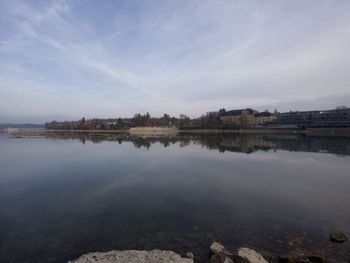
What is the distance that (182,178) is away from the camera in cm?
1612

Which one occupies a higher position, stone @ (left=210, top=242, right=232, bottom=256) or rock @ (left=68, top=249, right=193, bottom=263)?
Result: rock @ (left=68, top=249, right=193, bottom=263)

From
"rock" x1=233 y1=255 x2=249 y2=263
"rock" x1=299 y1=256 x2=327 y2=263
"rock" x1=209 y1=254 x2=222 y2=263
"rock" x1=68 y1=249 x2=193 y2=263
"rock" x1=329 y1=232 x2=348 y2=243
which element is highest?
"rock" x1=68 y1=249 x2=193 y2=263

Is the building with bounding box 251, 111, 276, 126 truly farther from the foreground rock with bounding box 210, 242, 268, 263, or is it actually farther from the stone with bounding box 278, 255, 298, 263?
the foreground rock with bounding box 210, 242, 268, 263

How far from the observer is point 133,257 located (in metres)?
6.23

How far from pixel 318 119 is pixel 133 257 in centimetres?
13774

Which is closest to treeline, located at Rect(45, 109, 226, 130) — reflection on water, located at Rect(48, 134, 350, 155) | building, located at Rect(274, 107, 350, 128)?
building, located at Rect(274, 107, 350, 128)

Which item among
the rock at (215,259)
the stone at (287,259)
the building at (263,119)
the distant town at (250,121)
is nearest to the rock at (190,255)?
the rock at (215,259)

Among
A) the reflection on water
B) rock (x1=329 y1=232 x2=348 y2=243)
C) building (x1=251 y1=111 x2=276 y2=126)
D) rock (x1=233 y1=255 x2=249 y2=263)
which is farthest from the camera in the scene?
building (x1=251 y1=111 x2=276 y2=126)

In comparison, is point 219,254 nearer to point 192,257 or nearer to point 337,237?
point 192,257

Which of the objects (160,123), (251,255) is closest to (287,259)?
(251,255)

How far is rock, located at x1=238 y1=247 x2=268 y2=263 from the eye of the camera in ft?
20.2

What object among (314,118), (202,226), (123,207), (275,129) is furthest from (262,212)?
(314,118)

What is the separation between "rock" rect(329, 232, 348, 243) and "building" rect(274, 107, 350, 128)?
362 feet

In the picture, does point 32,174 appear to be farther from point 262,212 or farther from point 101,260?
point 262,212
